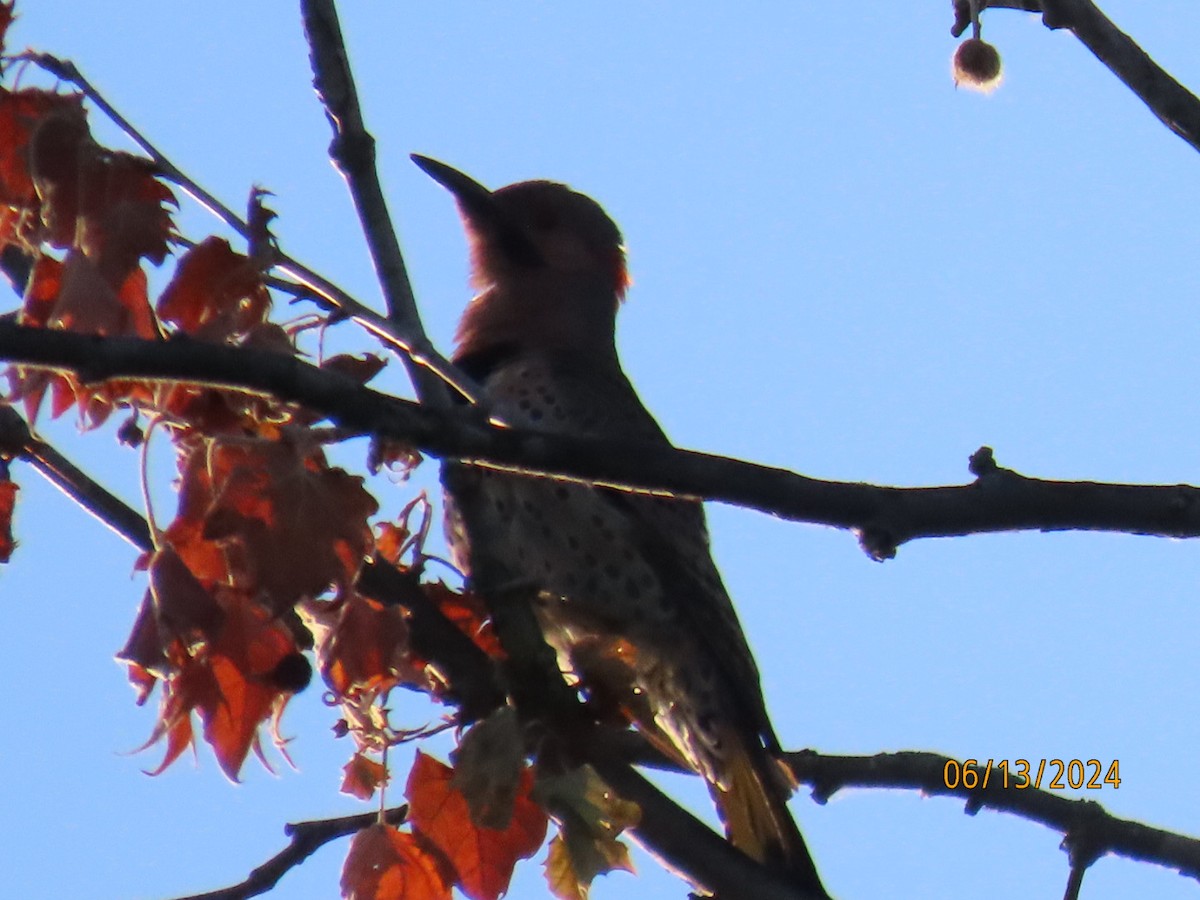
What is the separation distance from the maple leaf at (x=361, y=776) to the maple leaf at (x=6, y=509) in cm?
82

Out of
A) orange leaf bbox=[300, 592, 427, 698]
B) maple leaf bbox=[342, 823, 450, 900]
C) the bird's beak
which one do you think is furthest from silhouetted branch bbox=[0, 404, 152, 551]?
the bird's beak

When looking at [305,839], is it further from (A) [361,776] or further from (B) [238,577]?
(B) [238,577]

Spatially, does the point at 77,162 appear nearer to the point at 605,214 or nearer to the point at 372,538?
the point at 372,538

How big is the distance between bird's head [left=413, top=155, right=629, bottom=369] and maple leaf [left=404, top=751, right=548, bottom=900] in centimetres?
318

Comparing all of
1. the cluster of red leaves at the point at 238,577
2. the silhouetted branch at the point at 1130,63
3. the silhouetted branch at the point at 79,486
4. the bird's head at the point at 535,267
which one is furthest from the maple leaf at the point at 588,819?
the bird's head at the point at 535,267

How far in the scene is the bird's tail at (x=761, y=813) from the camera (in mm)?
4180

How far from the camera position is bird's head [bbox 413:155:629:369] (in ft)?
20.6

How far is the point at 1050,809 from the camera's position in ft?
11.6

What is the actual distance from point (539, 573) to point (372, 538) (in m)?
2.35

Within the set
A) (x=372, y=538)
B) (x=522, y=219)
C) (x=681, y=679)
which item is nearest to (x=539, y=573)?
(x=681, y=679)

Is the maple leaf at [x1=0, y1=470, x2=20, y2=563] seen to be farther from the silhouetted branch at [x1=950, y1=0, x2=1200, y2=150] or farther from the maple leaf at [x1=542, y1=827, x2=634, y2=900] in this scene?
the silhouetted branch at [x1=950, y1=0, x2=1200, y2=150]

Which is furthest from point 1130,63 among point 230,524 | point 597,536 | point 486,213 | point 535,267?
point 486,213

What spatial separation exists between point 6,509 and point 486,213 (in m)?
3.70

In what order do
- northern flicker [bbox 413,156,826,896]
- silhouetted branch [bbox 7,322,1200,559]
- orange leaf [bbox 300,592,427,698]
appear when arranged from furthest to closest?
northern flicker [bbox 413,156,826,896]
orange leaf [bbox 300,592,427,698]
silhouetted branch [bbox 7,322,1200,559]
